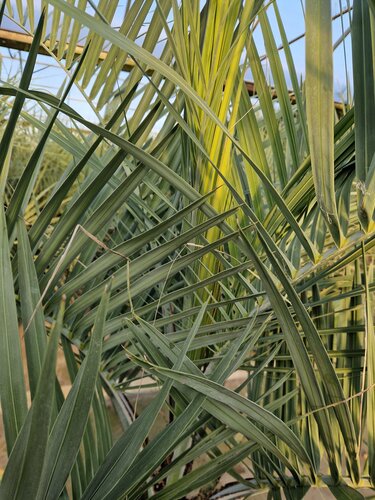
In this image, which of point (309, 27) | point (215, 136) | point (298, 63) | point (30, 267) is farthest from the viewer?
point (298, 63)

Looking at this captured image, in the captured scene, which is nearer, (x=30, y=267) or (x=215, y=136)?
(x=30, y=267)

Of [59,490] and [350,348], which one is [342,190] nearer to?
[350,348]

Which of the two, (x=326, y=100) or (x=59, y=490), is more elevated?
(x=326, y=100)

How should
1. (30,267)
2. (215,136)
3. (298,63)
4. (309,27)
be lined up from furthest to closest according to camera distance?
1. (298,63)
2. (215,136)
3. (30,267)
4. (309,27)

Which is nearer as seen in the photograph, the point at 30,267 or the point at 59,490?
the point at 59,490

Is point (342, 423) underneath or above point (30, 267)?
underneath

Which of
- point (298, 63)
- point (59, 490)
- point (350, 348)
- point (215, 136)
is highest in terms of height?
point (298, 63)

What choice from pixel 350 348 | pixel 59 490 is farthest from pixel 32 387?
pixel 350 348

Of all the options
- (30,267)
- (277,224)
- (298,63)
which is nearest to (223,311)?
(277,224)

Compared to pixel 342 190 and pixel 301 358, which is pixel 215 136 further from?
pixel 301 358

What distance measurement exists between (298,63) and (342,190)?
1238 millimetres

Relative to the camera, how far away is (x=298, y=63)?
1563 millimetres

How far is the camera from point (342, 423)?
0.35 meters

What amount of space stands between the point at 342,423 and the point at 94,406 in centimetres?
22
